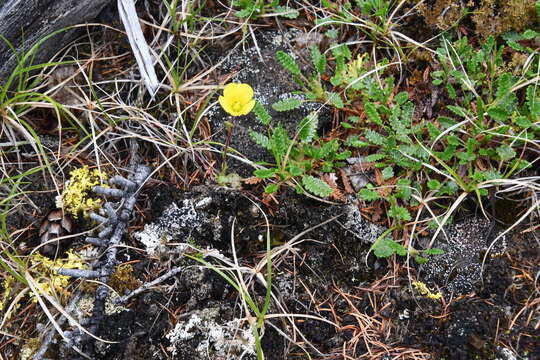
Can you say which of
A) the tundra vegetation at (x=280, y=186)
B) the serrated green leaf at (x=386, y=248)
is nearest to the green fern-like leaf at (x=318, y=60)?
the tundra vegetation at (x=280, y=186)

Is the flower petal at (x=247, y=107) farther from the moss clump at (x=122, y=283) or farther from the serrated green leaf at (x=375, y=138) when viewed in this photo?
the moss clump at (x=122, y=283)

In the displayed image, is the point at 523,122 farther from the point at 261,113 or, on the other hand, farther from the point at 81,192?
the point at 81,192

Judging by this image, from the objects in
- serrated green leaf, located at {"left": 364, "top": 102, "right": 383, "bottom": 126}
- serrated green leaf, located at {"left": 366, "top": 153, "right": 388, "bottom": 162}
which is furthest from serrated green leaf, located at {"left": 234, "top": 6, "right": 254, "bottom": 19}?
serrated green leaf, located at {"left": 366, "top": 153, "right": 388, "bottom": 162}

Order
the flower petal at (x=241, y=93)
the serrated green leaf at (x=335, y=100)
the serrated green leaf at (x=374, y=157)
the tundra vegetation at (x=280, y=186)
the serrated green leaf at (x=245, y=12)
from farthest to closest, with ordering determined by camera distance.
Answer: the serrated green leaf at (x=245, y=12) → the serrated green leaf at (x=335, y=100) → the serrated green leaf at (x=374, y=157) → the flower petal at (x=241, y=93) → the tundra vegetation at (x=280, y=186)

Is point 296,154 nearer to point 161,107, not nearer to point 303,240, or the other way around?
point 303,240

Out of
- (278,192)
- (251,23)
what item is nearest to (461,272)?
(278,192)

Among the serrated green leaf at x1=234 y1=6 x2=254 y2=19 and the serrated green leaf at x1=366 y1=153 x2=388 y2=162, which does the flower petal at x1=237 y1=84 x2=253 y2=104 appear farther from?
the serrated green leaf at x1=366 y1=153 x2=388 y2=162

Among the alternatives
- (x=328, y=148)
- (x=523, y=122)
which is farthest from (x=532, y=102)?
(x=328, y=148)
